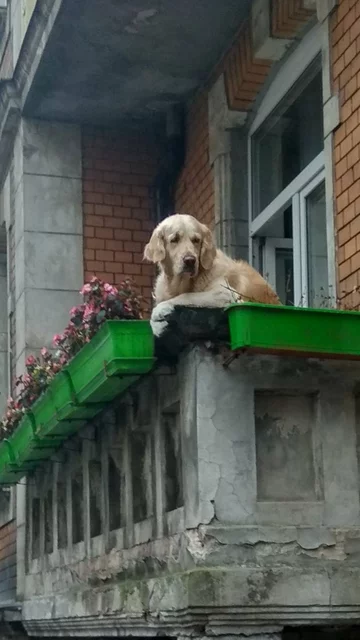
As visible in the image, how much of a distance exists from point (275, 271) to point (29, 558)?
371cm

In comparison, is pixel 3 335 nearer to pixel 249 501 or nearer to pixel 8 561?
pixel 8 561

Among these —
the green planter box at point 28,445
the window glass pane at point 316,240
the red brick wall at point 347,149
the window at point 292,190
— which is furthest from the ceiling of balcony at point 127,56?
the green planter box at point 28,445

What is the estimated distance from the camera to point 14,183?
42.6 feet

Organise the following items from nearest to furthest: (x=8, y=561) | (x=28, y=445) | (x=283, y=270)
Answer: (x=28, y=445), (x=283, y=270), (x=8, y=561)

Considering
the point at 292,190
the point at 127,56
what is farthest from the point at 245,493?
Result: the point at 127,56

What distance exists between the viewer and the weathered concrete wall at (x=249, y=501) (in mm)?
6078

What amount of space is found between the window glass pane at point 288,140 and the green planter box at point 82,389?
3.01 m

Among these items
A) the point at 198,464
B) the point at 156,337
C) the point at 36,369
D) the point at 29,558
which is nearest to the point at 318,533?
the point at 198,464

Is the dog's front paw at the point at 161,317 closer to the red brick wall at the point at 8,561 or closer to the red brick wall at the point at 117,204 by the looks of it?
the red brick wall at the point at 117,204

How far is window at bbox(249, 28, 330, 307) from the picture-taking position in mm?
9586

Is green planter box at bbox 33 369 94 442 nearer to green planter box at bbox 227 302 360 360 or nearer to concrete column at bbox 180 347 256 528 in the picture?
concrete column at bbox 180 347 256 528

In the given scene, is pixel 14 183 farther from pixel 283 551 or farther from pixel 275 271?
pixel 283 551

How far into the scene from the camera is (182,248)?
663cm

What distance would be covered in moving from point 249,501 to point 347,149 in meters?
2.92
